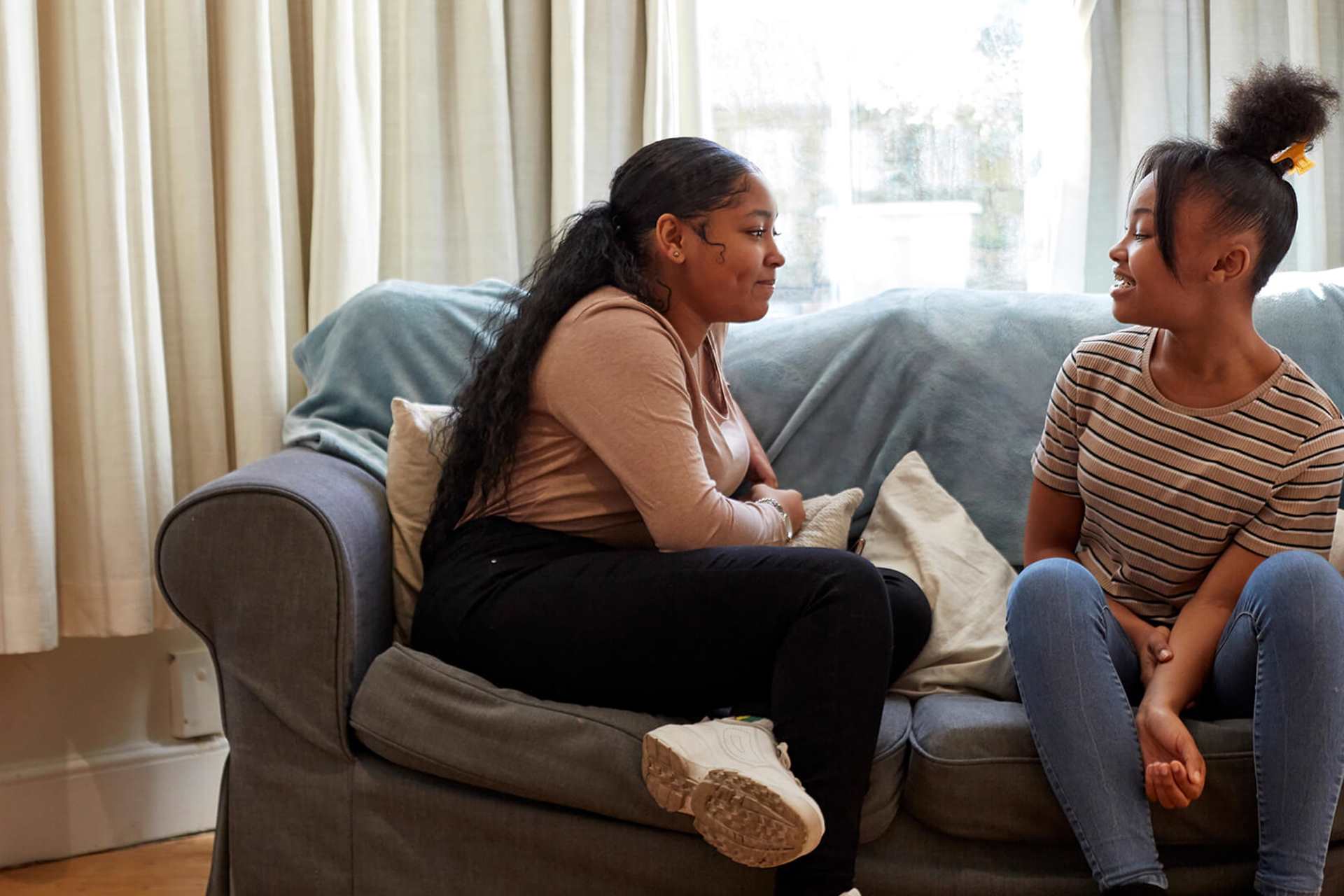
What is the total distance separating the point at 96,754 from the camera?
2.07m

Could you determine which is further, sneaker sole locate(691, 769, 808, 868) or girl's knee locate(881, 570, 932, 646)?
girl's knee locate(881, 570, 932, 646)

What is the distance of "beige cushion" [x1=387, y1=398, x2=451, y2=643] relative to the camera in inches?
64.6

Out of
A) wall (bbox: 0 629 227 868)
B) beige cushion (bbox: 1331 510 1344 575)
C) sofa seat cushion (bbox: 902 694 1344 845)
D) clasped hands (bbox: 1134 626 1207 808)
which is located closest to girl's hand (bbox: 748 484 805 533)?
sofa seat cushion (bbox: 902 694 1344 845)

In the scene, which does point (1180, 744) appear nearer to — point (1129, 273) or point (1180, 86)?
point (1129, 273)

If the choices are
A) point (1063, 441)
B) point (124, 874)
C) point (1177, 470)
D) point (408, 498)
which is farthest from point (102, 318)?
point (1177, 470)

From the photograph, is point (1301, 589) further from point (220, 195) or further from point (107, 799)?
point (107, 799)

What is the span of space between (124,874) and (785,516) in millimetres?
1200

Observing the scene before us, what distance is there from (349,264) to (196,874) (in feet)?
3.32

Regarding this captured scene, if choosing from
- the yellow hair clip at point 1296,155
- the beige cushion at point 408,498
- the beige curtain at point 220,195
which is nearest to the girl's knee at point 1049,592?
the yellow hair clip at point 1296,155

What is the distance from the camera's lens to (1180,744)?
1314mm

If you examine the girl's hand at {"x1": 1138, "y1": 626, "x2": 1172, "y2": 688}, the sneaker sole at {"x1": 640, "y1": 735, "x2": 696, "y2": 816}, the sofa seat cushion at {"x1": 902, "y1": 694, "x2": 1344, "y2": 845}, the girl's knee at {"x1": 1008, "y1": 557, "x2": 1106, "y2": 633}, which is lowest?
the sofa seat cushion at {"x1": 902, "y1": 694, "x2": 1344, "y2": 845}

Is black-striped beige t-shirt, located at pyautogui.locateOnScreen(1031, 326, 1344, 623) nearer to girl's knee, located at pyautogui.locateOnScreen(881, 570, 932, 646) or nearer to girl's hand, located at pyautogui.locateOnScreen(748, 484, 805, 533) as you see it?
girl's knee, located at pyautogui.locateOnScreen(881, 570, 932, 646)

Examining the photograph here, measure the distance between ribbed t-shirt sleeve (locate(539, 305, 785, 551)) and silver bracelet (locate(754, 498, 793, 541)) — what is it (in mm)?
153

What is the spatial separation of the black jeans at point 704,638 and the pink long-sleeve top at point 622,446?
0.04 m
